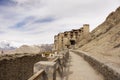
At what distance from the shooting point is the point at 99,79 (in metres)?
10.6

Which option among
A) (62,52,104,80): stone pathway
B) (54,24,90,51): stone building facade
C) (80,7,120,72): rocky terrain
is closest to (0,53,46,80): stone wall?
(62,52,104,80): stone pathway

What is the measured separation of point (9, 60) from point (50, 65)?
8.69 meters

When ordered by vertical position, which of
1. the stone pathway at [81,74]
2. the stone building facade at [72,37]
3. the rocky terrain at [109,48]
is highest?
the stone building facade at [72,37]

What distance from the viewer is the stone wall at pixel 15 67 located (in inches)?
539

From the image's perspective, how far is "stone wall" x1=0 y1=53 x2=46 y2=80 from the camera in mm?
13678

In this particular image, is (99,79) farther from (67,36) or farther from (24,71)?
(67,36)

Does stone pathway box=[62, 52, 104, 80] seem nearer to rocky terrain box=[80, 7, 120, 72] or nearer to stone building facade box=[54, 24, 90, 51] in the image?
rocky terrain box=[80, 7, 120, 72]

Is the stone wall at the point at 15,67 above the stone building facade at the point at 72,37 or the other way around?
the other way around

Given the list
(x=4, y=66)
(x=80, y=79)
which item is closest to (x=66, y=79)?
(x=80, y=79)

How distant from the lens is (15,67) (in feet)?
50.6

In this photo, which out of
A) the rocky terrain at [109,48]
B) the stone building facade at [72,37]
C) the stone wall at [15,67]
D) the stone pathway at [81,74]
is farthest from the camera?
the stone building facade at [72,37]

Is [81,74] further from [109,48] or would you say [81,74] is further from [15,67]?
[109,48]

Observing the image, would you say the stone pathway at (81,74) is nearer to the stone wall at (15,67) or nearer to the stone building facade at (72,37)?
the stone wall at (15,67)

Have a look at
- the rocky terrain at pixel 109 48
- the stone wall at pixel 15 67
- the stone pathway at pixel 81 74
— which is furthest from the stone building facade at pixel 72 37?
the stone pathway at pixel 81 74
